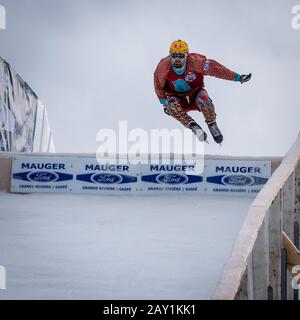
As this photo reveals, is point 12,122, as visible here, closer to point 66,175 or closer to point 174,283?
point 66,175

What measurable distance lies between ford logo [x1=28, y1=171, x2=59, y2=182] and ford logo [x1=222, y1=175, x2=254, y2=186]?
2898 mm

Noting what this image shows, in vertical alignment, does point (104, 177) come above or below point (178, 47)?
below

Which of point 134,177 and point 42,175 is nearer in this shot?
point 134,177

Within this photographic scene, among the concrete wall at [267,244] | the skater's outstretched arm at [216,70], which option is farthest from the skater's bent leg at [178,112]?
the concrete wall at [267,244]

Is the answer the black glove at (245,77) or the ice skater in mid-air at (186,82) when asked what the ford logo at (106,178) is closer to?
the ice skater in mid-air at (186,82)

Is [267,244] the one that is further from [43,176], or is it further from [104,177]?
[43,176]

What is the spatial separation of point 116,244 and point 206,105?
255 inches

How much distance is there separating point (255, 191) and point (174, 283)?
16.6 ft

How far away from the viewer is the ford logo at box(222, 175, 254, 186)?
1006cm

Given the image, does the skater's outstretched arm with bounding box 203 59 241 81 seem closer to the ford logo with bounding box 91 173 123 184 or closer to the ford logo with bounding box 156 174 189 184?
the ford logo with bounding box 156 174 189 184

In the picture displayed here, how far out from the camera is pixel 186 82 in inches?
491

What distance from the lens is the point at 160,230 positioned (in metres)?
7.40

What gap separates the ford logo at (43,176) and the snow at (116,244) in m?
0.62

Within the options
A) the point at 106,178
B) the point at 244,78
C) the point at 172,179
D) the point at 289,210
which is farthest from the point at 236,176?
the point at 289,210
